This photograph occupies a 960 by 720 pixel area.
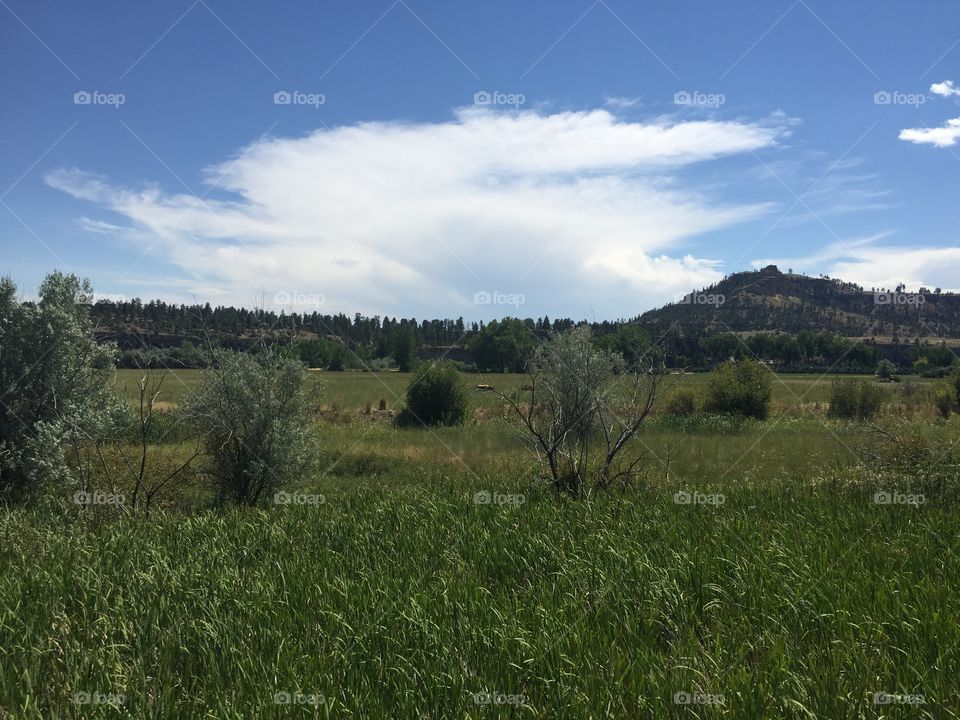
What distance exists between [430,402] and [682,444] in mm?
15303

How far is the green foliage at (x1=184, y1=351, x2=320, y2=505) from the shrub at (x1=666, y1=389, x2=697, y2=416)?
2746 centimetres

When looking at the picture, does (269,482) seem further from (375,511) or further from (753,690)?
(753,690)

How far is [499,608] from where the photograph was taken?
239 inches

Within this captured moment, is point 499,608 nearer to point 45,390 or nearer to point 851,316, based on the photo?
point 45,390

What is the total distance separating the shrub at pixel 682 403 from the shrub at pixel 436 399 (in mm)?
13450

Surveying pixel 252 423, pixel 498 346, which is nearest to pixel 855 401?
pixel 252 423

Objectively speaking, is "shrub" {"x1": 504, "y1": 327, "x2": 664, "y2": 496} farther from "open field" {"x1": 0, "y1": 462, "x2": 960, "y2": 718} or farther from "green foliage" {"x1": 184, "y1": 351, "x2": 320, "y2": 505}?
"green foliage" {"x1": 184, "y1": 351, "x2": 320, "y2": 505}

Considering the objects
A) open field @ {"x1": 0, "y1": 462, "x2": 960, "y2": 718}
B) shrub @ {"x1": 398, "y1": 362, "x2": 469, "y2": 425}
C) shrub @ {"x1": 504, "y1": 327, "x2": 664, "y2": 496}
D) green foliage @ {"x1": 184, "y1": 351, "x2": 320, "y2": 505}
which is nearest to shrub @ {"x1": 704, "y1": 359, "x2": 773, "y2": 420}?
shrub @ {"x1": 398, "y1": 362, "x2": 469, "y2": 425}

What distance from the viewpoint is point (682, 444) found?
80.6ft

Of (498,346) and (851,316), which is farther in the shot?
(851,316)

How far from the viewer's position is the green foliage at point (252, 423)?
45.7 ft

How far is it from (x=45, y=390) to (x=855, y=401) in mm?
38743

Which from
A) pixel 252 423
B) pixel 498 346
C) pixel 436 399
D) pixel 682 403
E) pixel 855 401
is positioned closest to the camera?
pixel 252 423

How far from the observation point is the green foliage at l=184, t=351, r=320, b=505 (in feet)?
45.7
